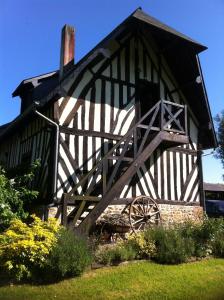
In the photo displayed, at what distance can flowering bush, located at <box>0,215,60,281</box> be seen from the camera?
7137 millimetres

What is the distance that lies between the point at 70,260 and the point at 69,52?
25.4 ft

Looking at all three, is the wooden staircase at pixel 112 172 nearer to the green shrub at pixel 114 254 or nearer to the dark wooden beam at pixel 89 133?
the dark wooden beam at pixel 89 133

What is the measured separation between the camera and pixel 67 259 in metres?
7.38

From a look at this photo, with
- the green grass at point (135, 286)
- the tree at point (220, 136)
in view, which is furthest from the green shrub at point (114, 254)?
the tree at point (220, 136)

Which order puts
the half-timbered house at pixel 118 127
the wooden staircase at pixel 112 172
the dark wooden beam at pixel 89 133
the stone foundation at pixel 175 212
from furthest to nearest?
the stone foundation at pixel 175 212, the dark wooden beam at pixel 89 133, the half-timbered house at pixel 118 127, the wooden staircase at pixel 112 172

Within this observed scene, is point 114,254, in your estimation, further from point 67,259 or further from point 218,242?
point 218,242

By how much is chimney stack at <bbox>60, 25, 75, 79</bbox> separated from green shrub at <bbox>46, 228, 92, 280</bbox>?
6627 millimetres

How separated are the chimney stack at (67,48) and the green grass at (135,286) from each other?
7138mm

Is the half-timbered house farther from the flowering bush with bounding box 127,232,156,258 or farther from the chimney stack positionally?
the flowering bush with bounding box 127,232,156,258

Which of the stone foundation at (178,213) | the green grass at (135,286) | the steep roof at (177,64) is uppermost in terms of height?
the steep roof at (177,64)

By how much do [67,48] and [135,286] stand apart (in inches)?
335

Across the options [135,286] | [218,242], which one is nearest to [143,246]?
[135,286]

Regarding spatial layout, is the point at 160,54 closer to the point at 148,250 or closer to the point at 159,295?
the point at 148,250

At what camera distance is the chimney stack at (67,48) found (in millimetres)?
12555
